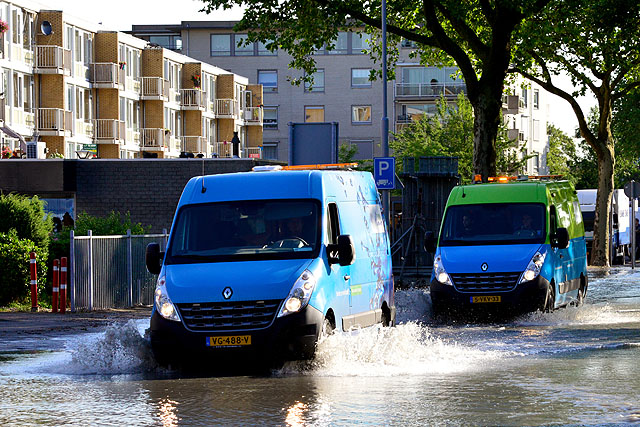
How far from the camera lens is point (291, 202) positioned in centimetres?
1455

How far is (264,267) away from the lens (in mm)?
13539

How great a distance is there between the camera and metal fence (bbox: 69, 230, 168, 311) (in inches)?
942

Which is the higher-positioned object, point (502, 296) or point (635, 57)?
point (635, 57)

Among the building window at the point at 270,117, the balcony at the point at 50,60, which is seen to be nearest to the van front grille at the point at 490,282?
the balcony at the point at 50,60

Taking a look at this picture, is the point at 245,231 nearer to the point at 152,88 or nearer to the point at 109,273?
the point at 109,273

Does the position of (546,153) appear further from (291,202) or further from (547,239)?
(291,202)

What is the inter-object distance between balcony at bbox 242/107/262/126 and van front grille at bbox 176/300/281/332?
7733 cm

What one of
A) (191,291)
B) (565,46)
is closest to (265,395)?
(191,291)

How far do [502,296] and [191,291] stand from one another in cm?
854

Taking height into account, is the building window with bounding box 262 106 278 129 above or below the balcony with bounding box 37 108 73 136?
above

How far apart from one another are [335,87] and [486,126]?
66.8 m

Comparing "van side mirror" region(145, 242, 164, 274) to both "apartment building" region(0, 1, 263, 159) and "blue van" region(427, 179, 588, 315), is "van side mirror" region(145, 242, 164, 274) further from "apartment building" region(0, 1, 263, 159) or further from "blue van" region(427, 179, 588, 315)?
"apartment building" region(0, 1, 263, 159)

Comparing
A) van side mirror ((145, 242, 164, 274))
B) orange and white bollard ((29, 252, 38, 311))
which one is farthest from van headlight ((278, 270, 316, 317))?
orange and white bollard ((29, 252, 38, 311))

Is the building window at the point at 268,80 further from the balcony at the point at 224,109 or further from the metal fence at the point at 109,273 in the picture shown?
the metal fence at the point at 109,273
